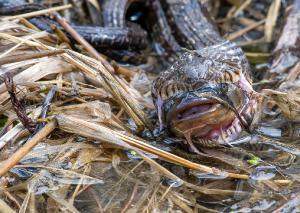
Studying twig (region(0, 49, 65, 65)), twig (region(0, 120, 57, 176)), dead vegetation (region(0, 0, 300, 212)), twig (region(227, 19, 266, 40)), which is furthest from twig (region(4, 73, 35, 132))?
twig (region(227, 19, 266, 40))

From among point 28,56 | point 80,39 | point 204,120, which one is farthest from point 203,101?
point 80,39

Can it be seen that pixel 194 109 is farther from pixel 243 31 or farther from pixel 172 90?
pixel 243 31

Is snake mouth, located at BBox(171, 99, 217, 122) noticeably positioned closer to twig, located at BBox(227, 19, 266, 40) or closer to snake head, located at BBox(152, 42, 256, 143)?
snake head, located at BBox(152, 42, 256, 143)

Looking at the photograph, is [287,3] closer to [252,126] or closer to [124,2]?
[124,2]

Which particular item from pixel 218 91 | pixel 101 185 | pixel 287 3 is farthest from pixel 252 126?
pixel 287 3

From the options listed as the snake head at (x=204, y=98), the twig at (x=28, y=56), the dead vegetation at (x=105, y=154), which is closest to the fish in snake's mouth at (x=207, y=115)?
the snake head at (x=204, y=98)

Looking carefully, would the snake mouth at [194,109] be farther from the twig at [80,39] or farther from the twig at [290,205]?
the twig at [80,39]

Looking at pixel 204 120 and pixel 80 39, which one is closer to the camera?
pixel 204 120
